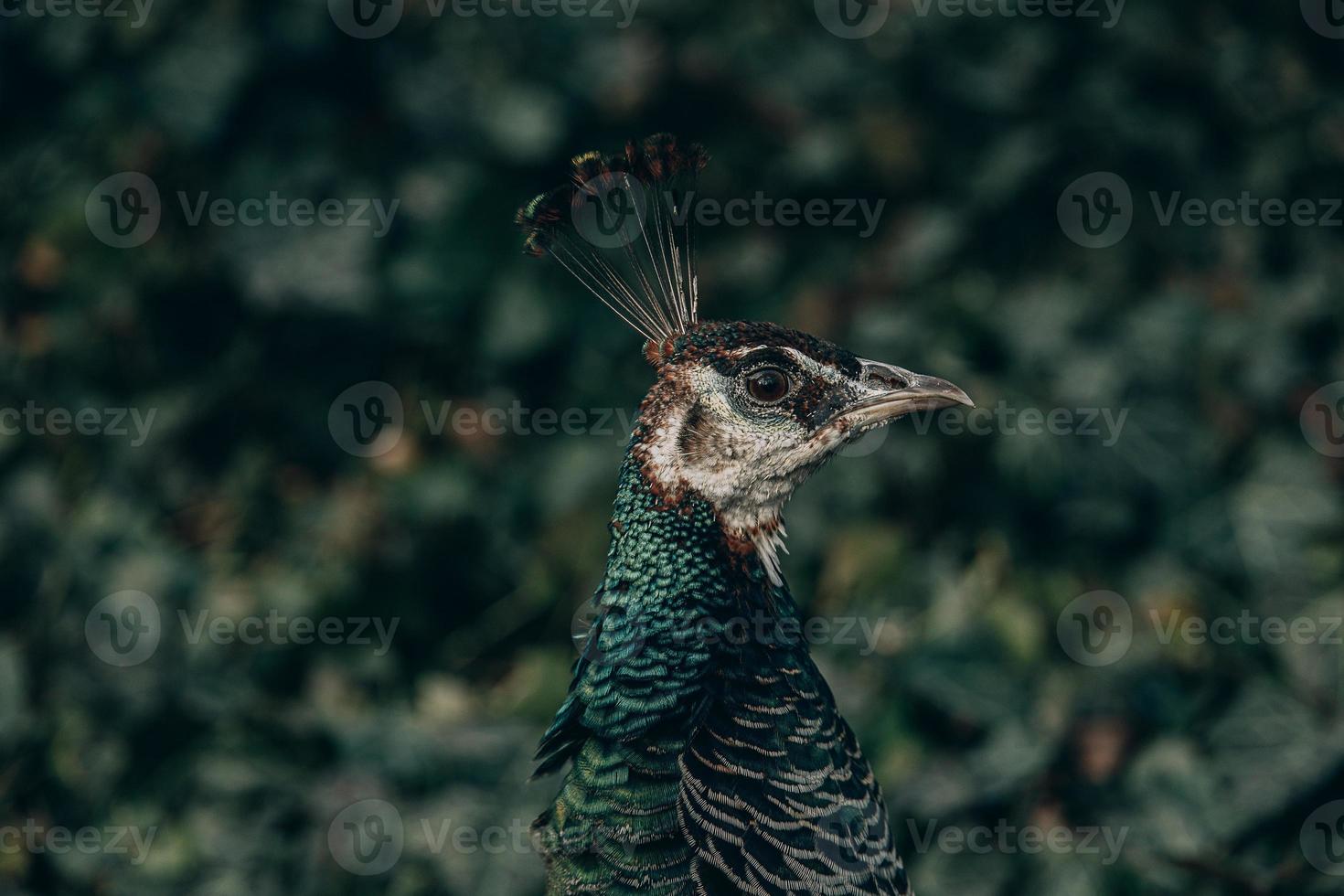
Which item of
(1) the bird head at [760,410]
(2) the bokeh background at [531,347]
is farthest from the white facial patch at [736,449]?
(2) the bokeh background at [531,347]

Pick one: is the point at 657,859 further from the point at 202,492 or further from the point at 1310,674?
the point at 202,492

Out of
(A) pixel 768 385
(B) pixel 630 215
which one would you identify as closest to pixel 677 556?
(A) pixel 768 385

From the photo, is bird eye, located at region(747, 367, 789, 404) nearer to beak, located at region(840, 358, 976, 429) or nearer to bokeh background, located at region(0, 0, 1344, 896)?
beak, located at region(840, 358, 976, 429)

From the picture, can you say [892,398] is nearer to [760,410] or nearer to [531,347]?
[760,410]

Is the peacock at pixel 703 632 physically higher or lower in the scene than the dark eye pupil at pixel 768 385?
lower

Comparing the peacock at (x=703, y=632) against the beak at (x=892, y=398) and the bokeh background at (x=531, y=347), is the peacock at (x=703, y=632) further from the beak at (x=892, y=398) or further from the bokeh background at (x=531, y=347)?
the bokeh background at (x=531, y=347)

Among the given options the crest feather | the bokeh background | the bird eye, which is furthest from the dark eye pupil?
the bokeh background
